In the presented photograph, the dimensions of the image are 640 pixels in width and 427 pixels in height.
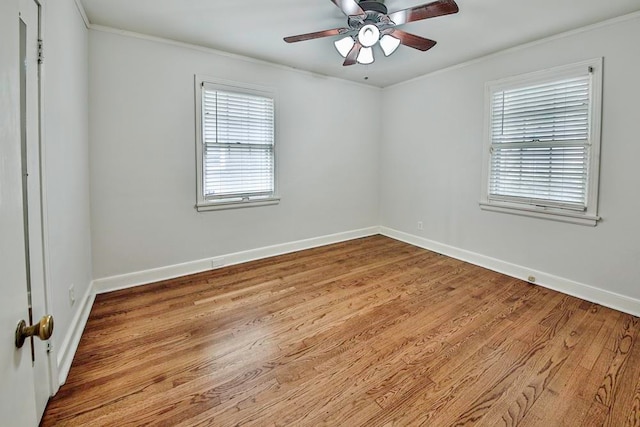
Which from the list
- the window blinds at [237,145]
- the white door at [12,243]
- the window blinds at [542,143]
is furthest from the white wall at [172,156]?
the white door at [12,243]

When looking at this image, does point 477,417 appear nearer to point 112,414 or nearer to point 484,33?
point 112,414

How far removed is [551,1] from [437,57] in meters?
1.32

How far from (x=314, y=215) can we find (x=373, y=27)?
2.64m

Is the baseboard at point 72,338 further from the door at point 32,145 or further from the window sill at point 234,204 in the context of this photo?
the window sill at point 234,204

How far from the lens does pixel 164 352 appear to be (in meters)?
2.12

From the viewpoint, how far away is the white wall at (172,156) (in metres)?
2.97

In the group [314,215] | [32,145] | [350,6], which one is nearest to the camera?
[32,145]

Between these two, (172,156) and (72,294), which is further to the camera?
(172,156)

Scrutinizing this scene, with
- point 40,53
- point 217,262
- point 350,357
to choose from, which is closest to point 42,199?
point 40,53

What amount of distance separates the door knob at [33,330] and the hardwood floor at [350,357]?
3.66 ft

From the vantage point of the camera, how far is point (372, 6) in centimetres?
229

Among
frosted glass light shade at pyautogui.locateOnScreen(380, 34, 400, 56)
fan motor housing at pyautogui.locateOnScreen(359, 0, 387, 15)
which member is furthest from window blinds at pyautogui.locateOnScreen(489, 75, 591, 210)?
fan motor housing at pyautogui.locateOnScreen(359, 0, 387, 15)

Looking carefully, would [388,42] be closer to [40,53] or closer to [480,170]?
[480,170]

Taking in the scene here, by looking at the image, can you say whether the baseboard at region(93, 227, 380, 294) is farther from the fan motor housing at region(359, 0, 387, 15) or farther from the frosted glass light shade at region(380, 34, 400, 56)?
the fan motor housing at region(359, 0, 387, 15)
